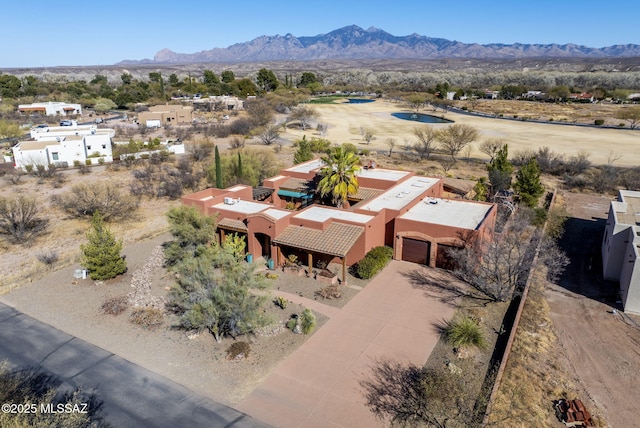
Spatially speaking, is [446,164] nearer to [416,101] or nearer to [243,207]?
[243,207]

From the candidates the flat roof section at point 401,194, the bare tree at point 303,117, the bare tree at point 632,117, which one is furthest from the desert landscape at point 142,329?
the bare tree at point 632,117

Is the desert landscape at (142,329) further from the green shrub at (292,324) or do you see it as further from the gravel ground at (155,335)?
the green shrub at (292,324)

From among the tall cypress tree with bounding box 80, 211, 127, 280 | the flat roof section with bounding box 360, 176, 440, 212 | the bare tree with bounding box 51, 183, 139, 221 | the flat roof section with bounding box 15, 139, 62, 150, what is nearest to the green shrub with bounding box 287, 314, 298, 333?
the flat roof section with bounding box 360, 176, 440, 212

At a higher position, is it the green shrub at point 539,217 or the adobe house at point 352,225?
the adobe house at point 352,225

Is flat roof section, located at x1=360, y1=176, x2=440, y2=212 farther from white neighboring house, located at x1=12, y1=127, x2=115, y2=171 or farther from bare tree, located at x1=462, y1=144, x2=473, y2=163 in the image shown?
white neighboring house, located at x1=12, y1=127, x2=115, y2=171

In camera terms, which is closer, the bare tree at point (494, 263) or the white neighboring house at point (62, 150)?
the bare tree at point (494, 263)

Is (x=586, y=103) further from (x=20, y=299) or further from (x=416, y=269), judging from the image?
(x=20, y=299)

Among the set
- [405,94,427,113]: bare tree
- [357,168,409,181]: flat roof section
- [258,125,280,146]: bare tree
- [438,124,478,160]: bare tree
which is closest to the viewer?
[357,168,409,181]: flat roof section

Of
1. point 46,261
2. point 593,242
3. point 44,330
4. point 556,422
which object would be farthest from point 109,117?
A: point 556,422
